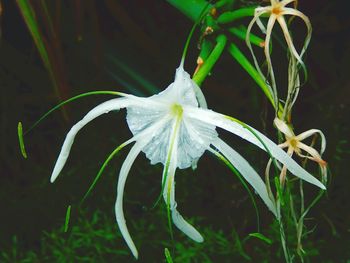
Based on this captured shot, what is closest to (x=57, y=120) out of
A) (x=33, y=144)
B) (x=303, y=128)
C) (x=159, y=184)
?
(x=33, y=144)

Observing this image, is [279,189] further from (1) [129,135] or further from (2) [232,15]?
(1) [129,135]

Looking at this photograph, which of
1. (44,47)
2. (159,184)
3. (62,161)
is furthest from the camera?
(159,184)

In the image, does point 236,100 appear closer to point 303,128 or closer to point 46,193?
point 303,128

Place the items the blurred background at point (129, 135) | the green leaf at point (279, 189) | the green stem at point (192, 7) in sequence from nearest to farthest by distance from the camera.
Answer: the green leaf at point (279, 189)
the green stem at point (192, 7)
the blurred background at point (129, 135)

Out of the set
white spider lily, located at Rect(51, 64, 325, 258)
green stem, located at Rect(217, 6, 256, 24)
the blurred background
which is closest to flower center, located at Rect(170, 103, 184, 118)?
white spider lily, located at Rect(51, 64, 325, 258)

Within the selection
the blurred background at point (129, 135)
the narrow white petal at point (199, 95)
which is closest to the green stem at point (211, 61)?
the narrow white petal at point (199, 95)

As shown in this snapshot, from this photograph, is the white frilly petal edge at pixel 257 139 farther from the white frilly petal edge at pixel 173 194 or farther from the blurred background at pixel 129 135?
the blurred background at pixel 129 135
